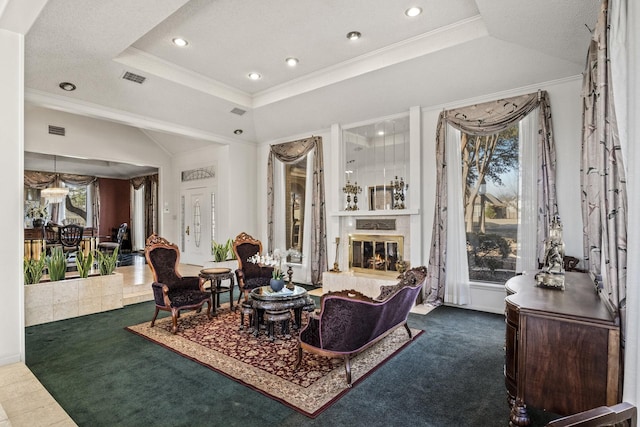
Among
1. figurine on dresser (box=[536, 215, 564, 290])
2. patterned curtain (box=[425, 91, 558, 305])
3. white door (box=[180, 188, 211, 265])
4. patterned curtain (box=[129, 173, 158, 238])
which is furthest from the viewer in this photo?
patterned curtain (box=[129, 173, 158, 238])

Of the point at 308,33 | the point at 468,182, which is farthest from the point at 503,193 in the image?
the point at 308,33

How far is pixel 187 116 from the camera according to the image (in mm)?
6344

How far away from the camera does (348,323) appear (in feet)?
9.36

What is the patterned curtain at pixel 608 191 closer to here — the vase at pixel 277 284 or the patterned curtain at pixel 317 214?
the vase at pixel 277 284

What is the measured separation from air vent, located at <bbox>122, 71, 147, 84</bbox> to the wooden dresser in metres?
5.51

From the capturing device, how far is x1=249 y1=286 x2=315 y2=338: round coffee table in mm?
3754

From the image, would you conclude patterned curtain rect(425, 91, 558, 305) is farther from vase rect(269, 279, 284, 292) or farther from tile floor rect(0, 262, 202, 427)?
tile floor rect(0, 262, 202, 427)

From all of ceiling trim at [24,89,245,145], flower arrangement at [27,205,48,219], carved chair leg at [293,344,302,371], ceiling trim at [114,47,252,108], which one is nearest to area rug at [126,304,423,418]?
carved chair leg at [293,344,302,371]

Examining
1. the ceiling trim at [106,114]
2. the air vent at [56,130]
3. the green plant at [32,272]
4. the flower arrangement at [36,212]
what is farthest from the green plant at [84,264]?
the flower arrangement at [36,212]

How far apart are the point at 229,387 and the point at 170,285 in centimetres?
226

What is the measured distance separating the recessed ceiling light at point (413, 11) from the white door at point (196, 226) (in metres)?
6.03

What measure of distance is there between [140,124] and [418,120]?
492 cm

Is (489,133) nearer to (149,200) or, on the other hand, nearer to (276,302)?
(276,302)

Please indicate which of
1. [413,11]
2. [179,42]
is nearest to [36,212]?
[179,42]
